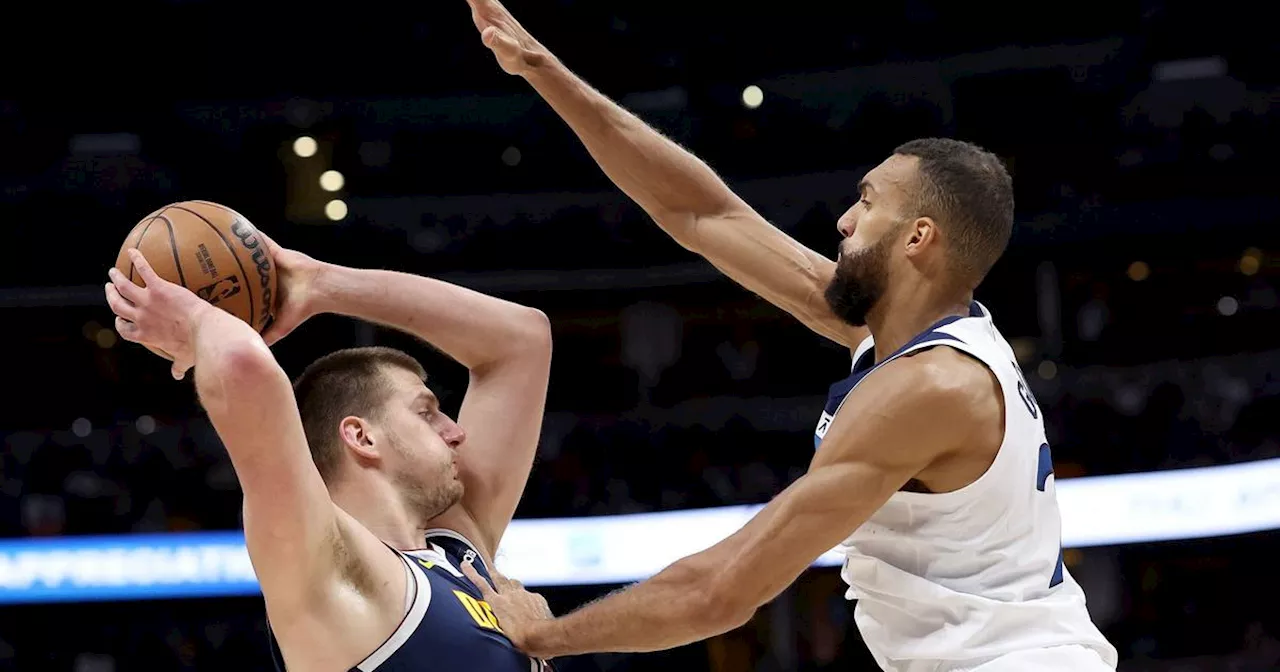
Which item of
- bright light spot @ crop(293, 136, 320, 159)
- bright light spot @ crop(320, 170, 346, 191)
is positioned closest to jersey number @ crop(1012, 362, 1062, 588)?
bright light spot @ crop(320, 170, 346, 191)

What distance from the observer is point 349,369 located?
346cm

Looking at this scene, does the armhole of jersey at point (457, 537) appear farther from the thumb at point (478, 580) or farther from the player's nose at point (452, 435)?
the player's nose at point (452, 435)

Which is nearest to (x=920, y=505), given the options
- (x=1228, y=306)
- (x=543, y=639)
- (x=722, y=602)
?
(x=722, y=602)

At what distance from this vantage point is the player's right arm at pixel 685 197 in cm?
381

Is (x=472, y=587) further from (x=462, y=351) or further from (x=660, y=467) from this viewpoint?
(x=660, y=467)

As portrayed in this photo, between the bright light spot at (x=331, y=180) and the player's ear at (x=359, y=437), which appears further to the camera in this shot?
the bright light spot at (x=331, y=180)

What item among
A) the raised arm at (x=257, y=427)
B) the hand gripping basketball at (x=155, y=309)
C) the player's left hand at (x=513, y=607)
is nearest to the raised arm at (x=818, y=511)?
the player's left hand at (x=513, y=607)

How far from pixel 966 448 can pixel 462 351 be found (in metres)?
1.43

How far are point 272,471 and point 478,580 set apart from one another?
82cm

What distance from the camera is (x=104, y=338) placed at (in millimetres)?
12141

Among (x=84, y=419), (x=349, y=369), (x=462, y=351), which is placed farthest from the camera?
(x=84, y=419)

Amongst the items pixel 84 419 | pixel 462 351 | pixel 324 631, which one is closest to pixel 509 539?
pixel 84 419

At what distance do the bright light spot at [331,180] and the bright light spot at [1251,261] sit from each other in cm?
780

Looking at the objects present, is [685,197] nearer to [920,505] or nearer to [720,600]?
[920,505]
